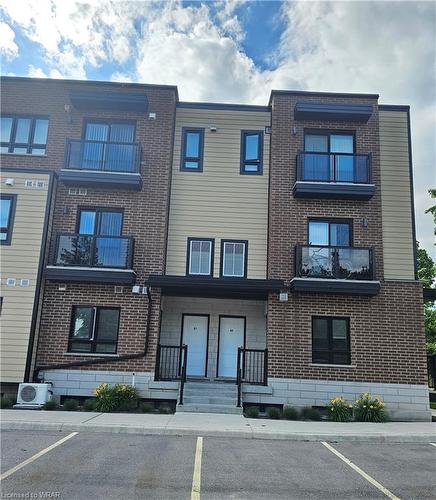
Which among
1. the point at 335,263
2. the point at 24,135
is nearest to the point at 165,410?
the point at 335,263

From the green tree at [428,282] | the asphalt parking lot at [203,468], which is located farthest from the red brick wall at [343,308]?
the green tree at [428,282]

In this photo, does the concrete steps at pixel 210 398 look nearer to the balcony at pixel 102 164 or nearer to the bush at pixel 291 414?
the bush at pixel 291 414

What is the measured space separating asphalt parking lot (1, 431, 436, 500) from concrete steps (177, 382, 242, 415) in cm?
274

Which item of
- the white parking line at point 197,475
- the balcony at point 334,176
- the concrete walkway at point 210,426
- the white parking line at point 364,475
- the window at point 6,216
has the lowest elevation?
the white parking line at point 197,475

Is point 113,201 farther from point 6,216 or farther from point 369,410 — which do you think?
point 369,410

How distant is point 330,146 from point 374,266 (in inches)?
174

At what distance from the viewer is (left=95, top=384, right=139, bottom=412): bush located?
1126cm

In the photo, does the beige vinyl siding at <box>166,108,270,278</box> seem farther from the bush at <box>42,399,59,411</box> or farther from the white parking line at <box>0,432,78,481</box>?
the white parking line at <box>0,432,78,481</box>

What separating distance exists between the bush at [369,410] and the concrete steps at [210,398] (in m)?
3.26

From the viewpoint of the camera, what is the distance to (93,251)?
12852 mm

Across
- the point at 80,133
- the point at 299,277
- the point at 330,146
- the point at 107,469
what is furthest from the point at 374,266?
the point at 80,133

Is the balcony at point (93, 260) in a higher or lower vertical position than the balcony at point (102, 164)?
lower

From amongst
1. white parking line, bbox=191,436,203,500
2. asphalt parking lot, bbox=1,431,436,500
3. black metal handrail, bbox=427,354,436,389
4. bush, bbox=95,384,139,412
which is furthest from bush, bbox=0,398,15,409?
black metal handrail, bbox=427,354,436,389

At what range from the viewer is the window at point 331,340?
12.7m
